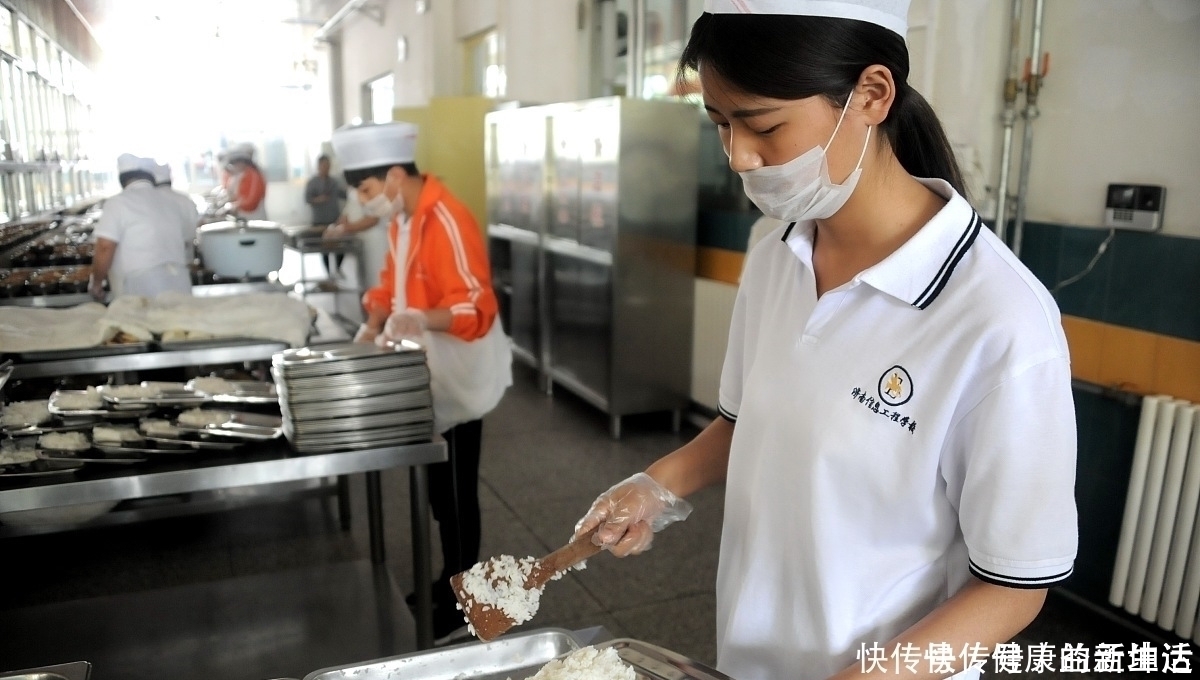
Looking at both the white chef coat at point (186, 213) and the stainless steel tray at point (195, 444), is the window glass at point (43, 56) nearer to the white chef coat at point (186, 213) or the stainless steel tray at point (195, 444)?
the white chef coat at point (186, 213)

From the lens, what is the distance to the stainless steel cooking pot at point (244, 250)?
442 centimetres

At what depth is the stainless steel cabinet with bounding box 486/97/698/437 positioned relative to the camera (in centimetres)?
460

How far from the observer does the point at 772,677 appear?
1165mm

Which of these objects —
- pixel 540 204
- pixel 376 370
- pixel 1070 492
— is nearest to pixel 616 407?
pixel 540 204

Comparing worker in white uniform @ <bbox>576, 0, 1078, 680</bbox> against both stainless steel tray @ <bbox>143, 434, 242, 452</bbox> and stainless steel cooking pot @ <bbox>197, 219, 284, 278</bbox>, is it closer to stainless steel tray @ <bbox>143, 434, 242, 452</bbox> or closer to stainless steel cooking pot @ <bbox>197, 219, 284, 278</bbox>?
stainless steel tray @ <bbox>143, 434, 242, 452</bbox>

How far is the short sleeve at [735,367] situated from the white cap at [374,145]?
5.62 ft

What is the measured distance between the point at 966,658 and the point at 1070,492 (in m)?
0.21

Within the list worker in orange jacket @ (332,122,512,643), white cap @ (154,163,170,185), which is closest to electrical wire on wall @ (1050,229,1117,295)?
worker in orange jacket @ (332,122,512,643)

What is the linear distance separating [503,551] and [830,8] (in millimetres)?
2759

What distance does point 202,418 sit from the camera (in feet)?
7.02

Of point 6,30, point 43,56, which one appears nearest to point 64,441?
point 6,30

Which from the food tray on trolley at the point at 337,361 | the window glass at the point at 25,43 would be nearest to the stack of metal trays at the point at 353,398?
the food tray on trolley at the point at 337,361

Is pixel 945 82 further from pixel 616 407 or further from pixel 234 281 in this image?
pixel 234 281

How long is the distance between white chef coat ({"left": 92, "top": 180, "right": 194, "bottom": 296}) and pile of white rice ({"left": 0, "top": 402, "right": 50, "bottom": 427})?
2057mm
